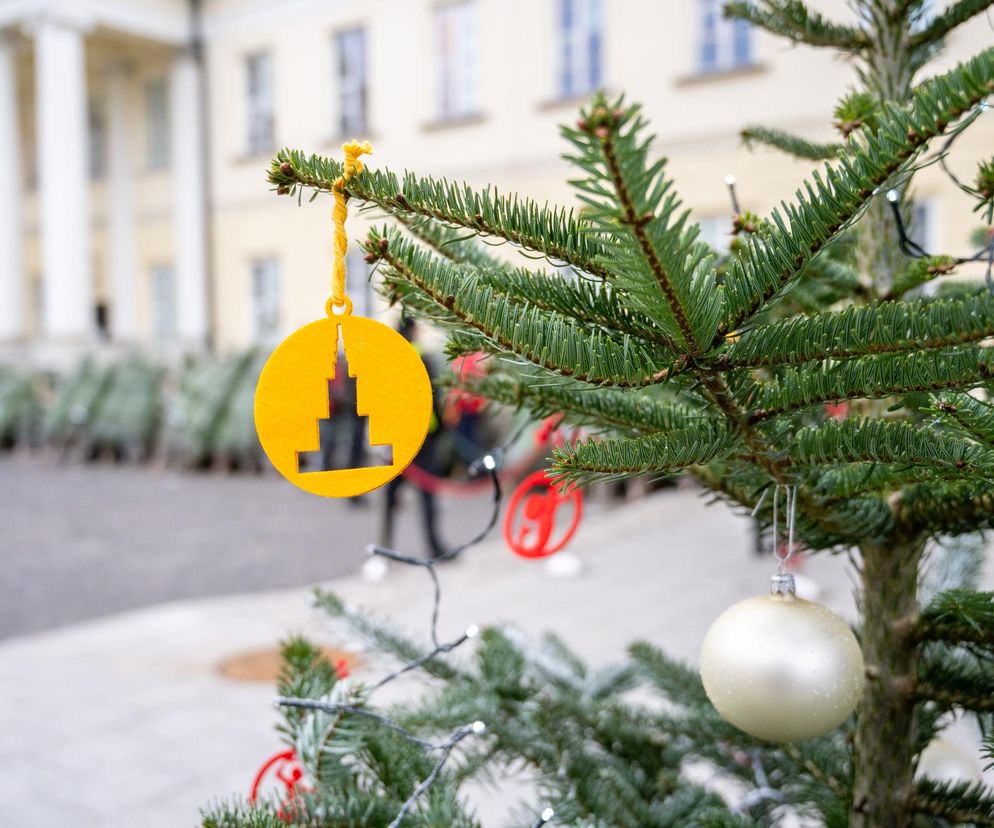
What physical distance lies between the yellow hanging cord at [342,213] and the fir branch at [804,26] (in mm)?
747

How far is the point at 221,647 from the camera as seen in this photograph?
535cm

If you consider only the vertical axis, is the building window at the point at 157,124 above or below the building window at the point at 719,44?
above

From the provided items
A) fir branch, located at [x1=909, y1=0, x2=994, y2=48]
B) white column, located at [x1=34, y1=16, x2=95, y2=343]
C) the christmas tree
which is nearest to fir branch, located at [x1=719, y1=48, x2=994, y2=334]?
the christmas tree

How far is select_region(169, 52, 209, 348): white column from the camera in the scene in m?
18.3

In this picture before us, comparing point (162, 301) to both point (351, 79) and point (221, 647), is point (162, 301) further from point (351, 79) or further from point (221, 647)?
point (221, 647)

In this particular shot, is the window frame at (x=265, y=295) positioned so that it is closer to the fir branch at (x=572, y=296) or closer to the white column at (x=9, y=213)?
the white column at (x=9, y=213)

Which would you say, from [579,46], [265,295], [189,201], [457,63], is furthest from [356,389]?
A: [189,201]

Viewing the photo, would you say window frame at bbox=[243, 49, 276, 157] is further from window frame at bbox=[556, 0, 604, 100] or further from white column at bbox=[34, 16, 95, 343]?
window frame at bbox=[556, 0, 604, 100]

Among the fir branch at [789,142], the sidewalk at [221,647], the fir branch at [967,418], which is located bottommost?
the sidewalk at [221,647]

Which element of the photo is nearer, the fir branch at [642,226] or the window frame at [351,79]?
the fir branch at [642,226]

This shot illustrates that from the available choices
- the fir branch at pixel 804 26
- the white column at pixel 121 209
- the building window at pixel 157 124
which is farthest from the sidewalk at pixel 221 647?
the building window at pixel 157 124

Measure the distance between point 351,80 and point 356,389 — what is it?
16.4 meters

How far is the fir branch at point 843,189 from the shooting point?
627 mm

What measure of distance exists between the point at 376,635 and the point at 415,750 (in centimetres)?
31
